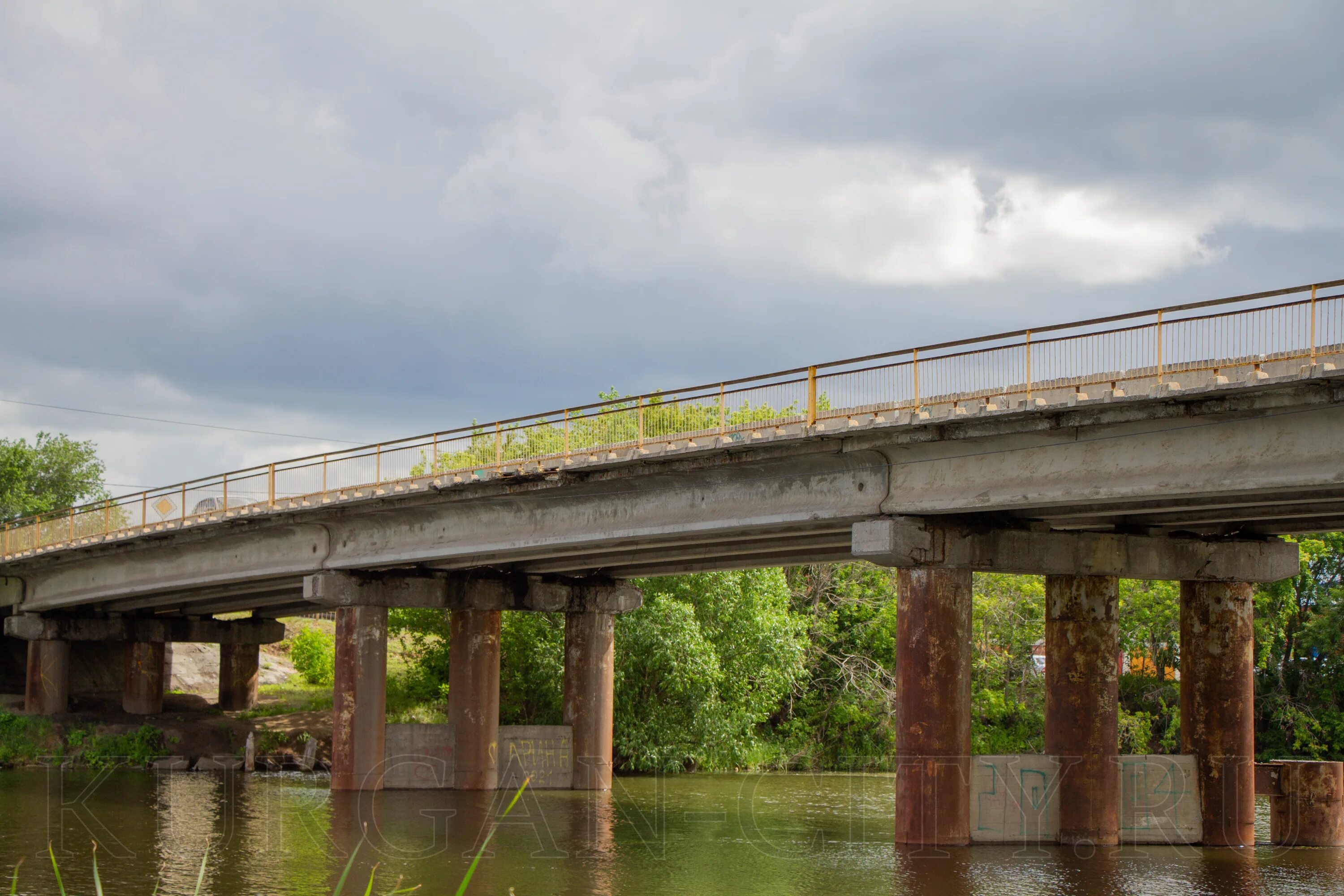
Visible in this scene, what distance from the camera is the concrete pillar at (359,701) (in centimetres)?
3603

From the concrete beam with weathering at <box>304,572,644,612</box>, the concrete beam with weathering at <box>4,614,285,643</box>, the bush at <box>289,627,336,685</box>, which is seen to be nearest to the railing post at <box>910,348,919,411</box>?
the concrete beam with weathering at <box>304,572,644,612</box>

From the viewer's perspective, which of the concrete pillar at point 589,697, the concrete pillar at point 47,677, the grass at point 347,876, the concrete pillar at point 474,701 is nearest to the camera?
the grass at point 347,876

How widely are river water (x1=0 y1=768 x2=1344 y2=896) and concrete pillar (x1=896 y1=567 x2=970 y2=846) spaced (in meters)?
0.61

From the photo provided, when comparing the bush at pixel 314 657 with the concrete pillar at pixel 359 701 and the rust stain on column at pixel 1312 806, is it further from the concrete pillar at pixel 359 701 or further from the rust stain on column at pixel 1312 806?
the rust stain on column at pixel 1312 806

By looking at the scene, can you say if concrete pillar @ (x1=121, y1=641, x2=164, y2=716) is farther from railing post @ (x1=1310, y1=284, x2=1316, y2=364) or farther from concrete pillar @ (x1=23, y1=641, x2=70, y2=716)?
railing post @ (x1=1310, y1=284, x2=1316, y2=364)

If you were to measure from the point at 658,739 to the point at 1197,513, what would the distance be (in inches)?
922

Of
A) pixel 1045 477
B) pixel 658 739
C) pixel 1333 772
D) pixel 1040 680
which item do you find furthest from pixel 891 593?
pixel 1045 477

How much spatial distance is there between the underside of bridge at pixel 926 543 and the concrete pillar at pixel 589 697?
81 mm

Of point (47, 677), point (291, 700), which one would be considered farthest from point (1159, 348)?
point (291, 700)

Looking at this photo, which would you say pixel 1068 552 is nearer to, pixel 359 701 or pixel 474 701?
pixel 474 701

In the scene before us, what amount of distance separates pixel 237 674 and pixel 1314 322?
5367 centimetres

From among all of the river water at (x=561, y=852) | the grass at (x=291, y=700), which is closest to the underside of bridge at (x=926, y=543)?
the river water at (x=561, y=852)

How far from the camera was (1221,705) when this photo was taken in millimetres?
26766

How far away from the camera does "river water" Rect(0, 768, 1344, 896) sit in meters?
19.8
